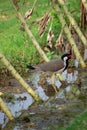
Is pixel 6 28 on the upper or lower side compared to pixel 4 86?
upper

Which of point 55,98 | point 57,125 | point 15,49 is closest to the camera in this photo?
point 57,125

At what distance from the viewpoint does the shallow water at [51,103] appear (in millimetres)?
9297

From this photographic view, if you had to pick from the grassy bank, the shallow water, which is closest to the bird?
the shallow water

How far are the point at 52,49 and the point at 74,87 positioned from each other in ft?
14.7

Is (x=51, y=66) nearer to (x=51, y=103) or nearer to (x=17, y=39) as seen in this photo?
(x=51, y=103)

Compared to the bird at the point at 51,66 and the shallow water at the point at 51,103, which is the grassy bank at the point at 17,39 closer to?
the shallow water at the point at 51,103

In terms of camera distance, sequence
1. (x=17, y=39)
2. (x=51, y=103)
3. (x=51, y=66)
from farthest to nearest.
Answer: (x=17, y=39) < (x=51, y=66) < (x=51, y=103)

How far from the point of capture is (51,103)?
10.6 m

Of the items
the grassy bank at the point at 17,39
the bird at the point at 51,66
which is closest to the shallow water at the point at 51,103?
the bird at the point at 51,66

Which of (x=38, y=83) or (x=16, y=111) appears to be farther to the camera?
(x=38, y=83)

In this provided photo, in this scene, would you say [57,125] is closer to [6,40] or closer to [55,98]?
[55,98]

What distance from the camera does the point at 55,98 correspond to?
11.1 metres

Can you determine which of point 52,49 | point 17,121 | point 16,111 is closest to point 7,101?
point 16,111

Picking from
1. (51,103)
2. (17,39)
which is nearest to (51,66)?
(51,103)
